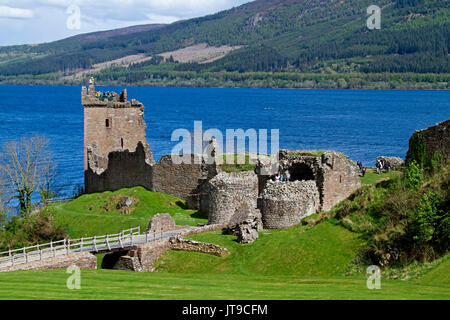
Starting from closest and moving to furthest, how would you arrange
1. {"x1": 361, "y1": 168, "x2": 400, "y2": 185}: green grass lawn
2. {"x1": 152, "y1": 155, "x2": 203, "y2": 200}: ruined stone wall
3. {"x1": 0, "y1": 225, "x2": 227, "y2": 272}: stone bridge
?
{"x1": 0, "y1": 225, "x2": 227, "y2": 272}: stone bridge < {"x1": 361, "y1": 168, "x2": 400, "y2": 185}: green grass lawn < {"x1": 152, "y1": 155, "x2": 203, "y2": 200}: ruined stone wall

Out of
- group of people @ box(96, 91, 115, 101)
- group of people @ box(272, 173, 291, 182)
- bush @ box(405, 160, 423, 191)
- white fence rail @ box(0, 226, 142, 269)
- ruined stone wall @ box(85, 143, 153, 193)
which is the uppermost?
group of people @ box(96, 91, 115, 101)

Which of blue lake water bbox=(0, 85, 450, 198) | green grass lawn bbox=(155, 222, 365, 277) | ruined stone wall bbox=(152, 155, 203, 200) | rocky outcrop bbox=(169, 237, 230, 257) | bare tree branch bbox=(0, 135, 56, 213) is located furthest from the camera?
blue lake water bbox=(0, 85, 450, 198)

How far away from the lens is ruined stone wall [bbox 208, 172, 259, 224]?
136 feet

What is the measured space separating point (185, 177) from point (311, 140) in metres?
81.1

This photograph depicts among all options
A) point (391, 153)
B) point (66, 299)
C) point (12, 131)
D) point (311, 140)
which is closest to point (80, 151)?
point (12, 131)

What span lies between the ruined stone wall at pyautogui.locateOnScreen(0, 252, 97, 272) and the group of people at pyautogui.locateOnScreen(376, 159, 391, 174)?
25.5 metres

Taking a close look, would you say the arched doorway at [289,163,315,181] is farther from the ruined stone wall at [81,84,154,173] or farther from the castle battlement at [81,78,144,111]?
the castle battlement at [81,78,144,111]

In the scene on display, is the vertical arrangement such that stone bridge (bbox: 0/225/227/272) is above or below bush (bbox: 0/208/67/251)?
above

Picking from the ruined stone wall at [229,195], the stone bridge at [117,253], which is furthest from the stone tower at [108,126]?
the stone bridge at [117,253]

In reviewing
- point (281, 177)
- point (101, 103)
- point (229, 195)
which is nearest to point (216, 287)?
point (229, 195)

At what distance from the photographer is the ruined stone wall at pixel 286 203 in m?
38.2

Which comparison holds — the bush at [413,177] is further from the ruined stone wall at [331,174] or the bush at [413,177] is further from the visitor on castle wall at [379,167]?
the visitor on castle wall at [379,167]

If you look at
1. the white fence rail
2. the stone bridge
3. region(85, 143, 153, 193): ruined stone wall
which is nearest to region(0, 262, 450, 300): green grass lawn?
the stone bridge

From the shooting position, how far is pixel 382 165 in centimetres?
5400
